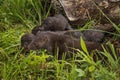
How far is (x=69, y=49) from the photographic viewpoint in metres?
5.15

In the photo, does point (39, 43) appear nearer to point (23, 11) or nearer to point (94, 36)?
point (94, 36)

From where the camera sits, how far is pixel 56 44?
5148mm

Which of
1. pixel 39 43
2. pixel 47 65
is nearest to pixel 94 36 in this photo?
pixel 39 43

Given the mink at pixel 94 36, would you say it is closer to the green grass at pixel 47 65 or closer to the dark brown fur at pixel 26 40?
the green grass at pixel 47 65

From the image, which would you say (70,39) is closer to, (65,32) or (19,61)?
(65,32)

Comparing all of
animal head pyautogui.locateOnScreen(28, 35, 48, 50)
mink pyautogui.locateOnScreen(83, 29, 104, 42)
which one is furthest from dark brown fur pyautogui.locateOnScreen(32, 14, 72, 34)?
animal head pyautogui.locateOnScreen(28, 35, 48, 50)

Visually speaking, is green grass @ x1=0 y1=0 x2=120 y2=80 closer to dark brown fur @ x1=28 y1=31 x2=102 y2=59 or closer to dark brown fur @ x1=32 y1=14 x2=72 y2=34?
dark brown fur @ x1=28 y1=31 x2=102 y2=59

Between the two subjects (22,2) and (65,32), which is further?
(22,2)

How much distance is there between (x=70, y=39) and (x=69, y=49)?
0.44ft

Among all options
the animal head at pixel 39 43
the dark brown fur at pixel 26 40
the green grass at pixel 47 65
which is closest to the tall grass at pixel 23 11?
the green grass at pixel 47 65

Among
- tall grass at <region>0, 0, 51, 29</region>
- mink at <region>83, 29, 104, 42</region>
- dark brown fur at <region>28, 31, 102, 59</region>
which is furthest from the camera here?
tall grass at <region>0, 0, 51, 29</region>

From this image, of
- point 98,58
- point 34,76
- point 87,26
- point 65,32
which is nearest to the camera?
point 34,76

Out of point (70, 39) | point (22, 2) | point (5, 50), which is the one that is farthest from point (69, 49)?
point (22, 2)

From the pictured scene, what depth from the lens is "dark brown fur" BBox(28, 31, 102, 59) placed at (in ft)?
16.8
